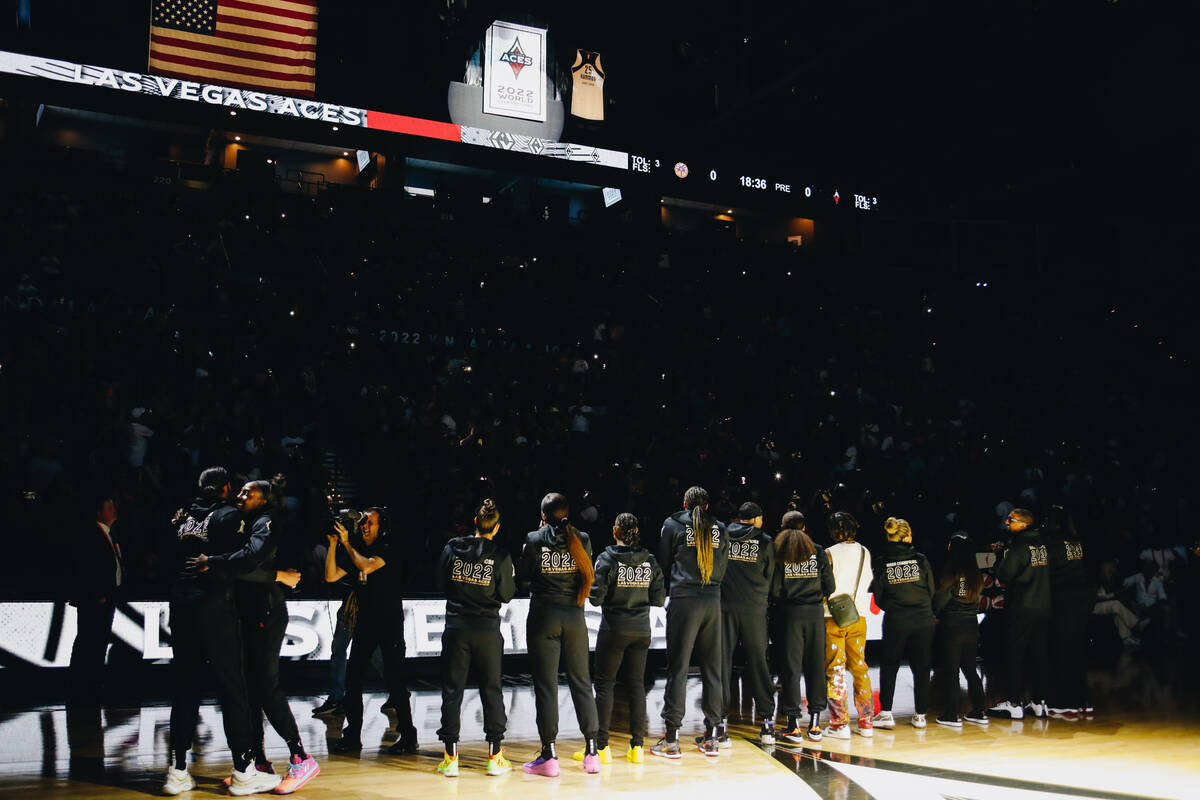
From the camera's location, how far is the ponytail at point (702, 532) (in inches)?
270

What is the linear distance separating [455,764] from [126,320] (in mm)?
10597

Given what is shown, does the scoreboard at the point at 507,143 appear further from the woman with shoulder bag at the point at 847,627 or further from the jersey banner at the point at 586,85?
the woman with shoulder bag at the point at 847,627

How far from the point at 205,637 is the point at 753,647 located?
13.1 feet

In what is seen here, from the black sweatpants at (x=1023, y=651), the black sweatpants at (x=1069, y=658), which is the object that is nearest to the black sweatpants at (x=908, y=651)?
the black sweatpants at (x=1023, y=651)

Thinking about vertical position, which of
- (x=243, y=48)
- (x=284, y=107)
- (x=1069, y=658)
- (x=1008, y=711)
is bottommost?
(x=1008, y=711)

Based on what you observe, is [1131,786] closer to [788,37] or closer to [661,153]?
[788,37]

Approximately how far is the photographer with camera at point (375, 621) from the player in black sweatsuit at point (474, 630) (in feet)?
2.09

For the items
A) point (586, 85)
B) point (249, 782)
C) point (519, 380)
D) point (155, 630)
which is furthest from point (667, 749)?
point (586, 85)

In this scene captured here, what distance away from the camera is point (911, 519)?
15.2 meters

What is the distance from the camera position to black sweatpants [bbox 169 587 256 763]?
5480mm

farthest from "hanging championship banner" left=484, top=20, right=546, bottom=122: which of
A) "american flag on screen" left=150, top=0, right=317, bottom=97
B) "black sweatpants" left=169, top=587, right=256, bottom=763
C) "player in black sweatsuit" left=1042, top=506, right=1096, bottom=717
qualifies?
"black sweatpants" left=169, top=587, right=256, bottom=763

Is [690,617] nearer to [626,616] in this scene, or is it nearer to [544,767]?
[626,616]

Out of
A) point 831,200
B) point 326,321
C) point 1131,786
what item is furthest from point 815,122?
point 1131,786

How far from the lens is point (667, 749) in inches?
271
